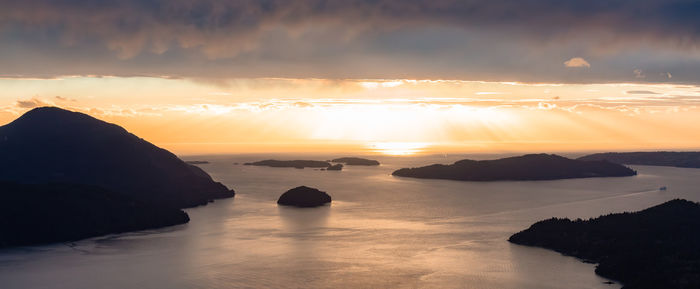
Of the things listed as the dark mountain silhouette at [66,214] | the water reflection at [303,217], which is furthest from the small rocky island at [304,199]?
the dark mountain silhouette at [66,214]

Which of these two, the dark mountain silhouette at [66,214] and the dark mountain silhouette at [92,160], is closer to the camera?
the dark mountain silhouette at [66,214]

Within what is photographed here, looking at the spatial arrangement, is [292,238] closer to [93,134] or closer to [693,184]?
[93,134]

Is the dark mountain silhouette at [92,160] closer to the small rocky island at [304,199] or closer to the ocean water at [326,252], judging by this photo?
the ocean water at [326,252]

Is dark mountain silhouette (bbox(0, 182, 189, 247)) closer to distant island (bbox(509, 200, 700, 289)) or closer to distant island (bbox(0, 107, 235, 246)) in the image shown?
distant island (bbox(0, 107, 235, 246))

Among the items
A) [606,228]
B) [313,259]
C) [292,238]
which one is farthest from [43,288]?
[606,228]

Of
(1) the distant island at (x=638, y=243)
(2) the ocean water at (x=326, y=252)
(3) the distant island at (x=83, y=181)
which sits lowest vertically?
(2) the ocean water at (x=326, y=252)

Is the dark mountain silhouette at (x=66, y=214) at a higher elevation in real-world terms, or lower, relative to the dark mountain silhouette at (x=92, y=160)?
lower
